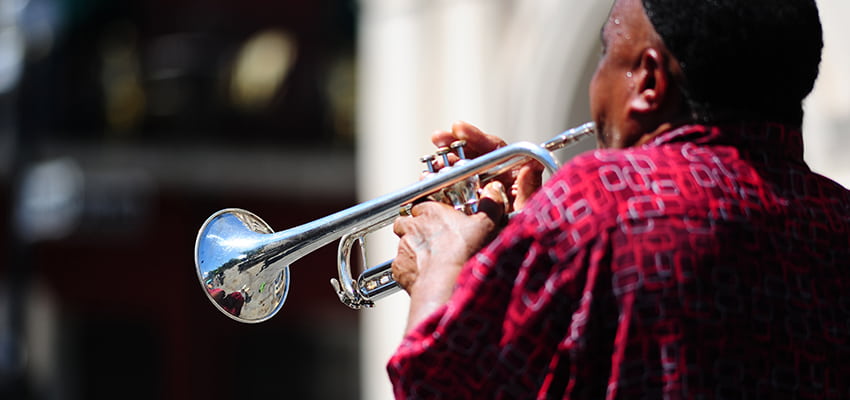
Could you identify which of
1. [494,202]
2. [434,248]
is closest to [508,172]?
[494,202]

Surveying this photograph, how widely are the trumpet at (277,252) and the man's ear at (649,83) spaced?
0.55 meters

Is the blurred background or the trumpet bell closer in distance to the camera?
the trumpet bell

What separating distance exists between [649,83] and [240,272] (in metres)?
1.20

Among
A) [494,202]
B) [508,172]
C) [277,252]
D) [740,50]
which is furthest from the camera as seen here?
[277,252]

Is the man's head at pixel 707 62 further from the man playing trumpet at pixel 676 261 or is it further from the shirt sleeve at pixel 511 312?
the shirt sleeve at pixel 511 312

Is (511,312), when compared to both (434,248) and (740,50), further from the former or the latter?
(740,50)

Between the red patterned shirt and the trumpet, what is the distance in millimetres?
689

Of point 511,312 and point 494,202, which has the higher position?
point 494,202

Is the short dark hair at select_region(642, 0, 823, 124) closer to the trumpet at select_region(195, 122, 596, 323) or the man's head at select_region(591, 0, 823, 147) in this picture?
the man's head at select_region(591, 0, 823, 147)

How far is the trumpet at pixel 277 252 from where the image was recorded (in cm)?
262

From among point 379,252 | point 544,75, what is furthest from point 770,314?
point 379,252

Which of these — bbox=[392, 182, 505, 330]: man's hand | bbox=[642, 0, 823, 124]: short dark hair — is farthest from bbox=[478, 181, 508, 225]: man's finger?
bbox=[642, 0, 823, 124]: short dark hair

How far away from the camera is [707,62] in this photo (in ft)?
6.25

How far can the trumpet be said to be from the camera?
2.62 m
